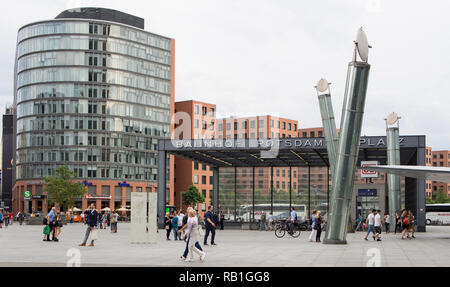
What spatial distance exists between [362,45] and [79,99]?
284 ft

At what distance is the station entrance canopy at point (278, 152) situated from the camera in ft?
137

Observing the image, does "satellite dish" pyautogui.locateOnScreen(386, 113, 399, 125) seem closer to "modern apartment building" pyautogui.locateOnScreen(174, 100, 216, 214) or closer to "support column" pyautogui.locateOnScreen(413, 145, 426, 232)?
"support column" pyautogui.locateOnScreen(413, 145, 426, 232)

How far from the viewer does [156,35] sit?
116m

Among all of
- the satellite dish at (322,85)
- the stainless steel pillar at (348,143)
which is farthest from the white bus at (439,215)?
the stainless steel pillar at (348,143)

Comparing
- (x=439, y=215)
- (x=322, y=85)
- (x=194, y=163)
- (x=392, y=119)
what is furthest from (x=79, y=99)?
(x=322, y=85)

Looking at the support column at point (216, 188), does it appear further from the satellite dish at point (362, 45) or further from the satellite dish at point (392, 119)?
the satellite dish at point (362, 45)

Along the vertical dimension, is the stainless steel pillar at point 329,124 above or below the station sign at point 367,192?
above

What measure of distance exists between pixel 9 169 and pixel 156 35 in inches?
2396

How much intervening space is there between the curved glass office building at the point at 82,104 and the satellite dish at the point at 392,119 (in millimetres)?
72077

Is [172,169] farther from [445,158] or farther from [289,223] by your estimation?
[445,158]

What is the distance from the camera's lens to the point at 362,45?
2572 cm

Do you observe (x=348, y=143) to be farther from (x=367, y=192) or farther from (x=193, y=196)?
(x=193, y=196)

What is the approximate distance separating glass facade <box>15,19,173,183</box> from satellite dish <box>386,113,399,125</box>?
7364 centimetres
